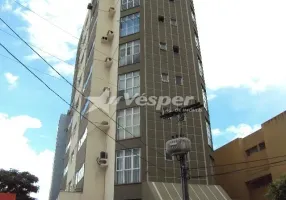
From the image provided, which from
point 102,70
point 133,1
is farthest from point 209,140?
point 133,1

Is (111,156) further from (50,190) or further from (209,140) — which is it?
(50,190)

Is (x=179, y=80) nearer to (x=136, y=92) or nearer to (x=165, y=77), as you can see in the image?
(x=165, y=77)

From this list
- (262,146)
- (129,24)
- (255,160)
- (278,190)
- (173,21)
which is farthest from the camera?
(173,21)

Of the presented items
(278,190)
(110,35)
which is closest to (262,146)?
(278,190)

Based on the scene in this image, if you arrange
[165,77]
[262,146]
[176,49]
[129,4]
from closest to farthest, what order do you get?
[165,77], [262,146], [176,49], [129,4]

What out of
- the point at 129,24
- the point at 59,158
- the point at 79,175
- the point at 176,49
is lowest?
the point at 79,175

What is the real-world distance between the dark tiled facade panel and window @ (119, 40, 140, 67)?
0.37 metres

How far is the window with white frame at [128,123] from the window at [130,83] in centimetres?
127

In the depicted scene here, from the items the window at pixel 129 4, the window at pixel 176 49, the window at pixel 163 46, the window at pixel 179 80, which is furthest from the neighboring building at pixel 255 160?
the window at pixel 129 4

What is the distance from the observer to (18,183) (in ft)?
110

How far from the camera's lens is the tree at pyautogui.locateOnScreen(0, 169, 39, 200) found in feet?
109

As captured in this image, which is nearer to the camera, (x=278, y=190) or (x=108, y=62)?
(x=278, y=190)

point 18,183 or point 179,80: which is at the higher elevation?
point 179,80

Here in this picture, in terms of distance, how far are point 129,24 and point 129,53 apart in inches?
113
